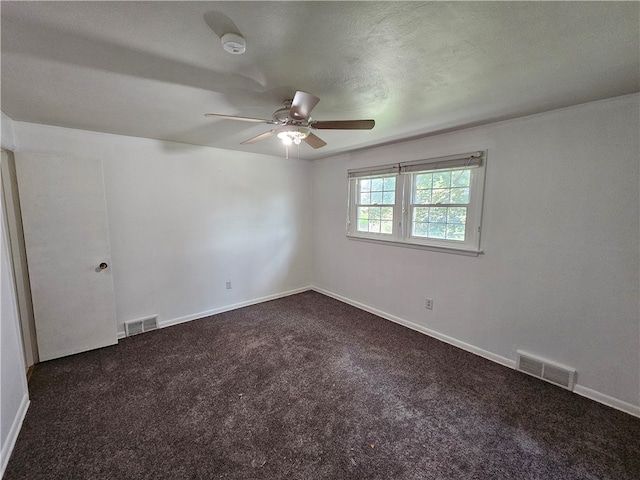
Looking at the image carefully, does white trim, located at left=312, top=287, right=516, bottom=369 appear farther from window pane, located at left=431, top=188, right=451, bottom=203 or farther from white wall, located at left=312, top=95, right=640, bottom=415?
window pane, located at left=431, top=188, right=451, bottom=203

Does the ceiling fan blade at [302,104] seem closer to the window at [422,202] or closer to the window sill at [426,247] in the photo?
the window at [422,202]

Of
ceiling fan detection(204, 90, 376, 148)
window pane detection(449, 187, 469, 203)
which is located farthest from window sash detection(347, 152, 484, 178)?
ceiling fan detection(204, 90, 376, 148)

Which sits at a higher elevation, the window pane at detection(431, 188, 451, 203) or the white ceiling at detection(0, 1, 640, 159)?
the white ceiling at detection(0, 1, 640, 159)

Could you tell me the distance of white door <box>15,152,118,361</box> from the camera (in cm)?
252

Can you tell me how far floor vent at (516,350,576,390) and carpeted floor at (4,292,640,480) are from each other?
0.30 feet

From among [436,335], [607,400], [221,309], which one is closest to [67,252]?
[221,309]

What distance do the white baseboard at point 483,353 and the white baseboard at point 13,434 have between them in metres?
3.49

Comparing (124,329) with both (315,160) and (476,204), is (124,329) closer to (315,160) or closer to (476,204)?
(315,160)

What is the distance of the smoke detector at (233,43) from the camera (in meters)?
1.22

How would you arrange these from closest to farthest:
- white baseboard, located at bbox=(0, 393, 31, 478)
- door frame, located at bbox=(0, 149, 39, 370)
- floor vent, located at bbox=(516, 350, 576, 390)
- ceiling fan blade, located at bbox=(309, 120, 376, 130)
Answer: white baseboard, located at bbox=(0, 393, 31, 478) < ceiling fan blade, located at bbox=(309, 120, 376, 130) < floor vent, located at bbox=(516, 350, 576, 390) < door frame, located at bbox=(0, 149, 39, 370)

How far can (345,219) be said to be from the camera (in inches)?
165

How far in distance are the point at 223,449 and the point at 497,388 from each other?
7.28ft

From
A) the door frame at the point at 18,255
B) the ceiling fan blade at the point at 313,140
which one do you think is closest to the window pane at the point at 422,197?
the ceiling fan blade at the point at 313,140

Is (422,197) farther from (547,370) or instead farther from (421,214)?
(547,370)
